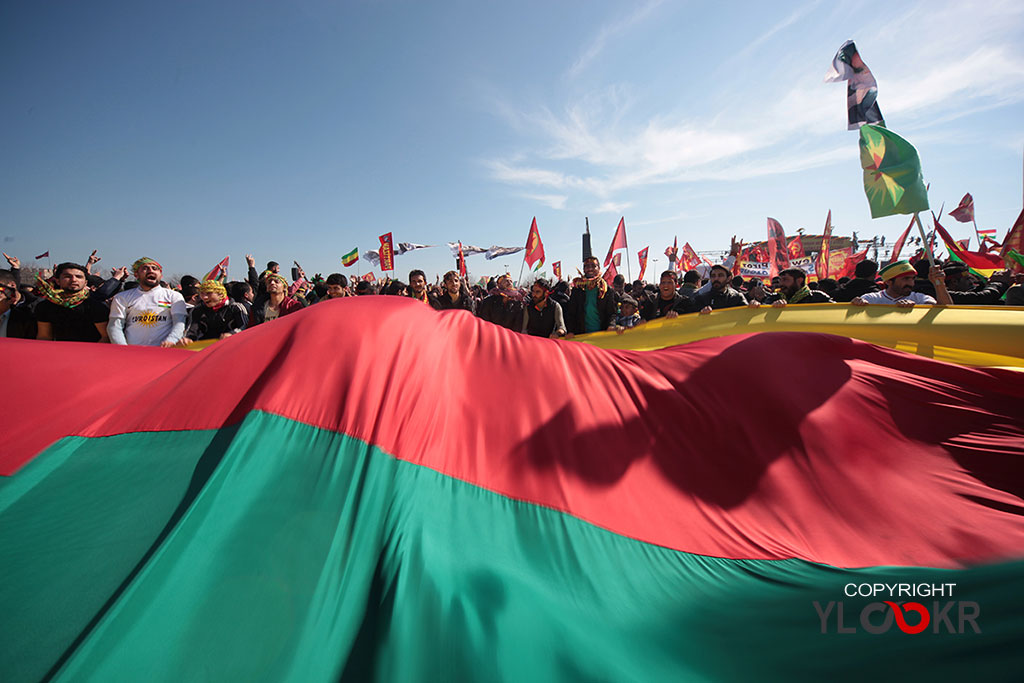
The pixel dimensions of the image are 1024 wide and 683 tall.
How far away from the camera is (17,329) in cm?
498

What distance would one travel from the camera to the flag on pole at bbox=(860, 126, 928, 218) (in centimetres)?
400

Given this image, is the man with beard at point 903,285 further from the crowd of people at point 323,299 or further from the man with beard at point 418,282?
the man with beard at point 418,282

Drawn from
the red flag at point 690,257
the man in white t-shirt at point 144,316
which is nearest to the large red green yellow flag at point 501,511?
the man in white t-shirt at point 144,316

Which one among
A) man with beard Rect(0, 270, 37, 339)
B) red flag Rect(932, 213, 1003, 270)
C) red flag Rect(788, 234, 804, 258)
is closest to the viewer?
man with beard Rect(0, 270, 37, 339)

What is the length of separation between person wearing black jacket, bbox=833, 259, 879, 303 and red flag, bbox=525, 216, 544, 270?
7.26m

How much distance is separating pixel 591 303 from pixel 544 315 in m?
0.63

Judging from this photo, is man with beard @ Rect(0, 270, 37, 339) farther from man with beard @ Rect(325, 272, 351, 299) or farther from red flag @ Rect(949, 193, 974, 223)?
red flag @ Rect(949, 193, 974, 223)

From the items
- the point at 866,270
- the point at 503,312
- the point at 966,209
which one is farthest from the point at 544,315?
the point at 966,209

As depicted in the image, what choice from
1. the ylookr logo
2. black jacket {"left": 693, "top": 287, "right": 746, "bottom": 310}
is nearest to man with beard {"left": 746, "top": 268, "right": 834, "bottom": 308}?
black jacket {"left": 693, "top": 287, "right": 746, "bottom": 310}

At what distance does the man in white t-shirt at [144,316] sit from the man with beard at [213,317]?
0.71 ft

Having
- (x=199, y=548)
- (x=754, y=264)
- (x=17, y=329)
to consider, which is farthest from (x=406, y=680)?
(x=754, y=264)

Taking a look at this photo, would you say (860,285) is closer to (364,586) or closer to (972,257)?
(972,257)

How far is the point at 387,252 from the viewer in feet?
45.3

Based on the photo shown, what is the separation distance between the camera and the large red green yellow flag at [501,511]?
3.64 feet
